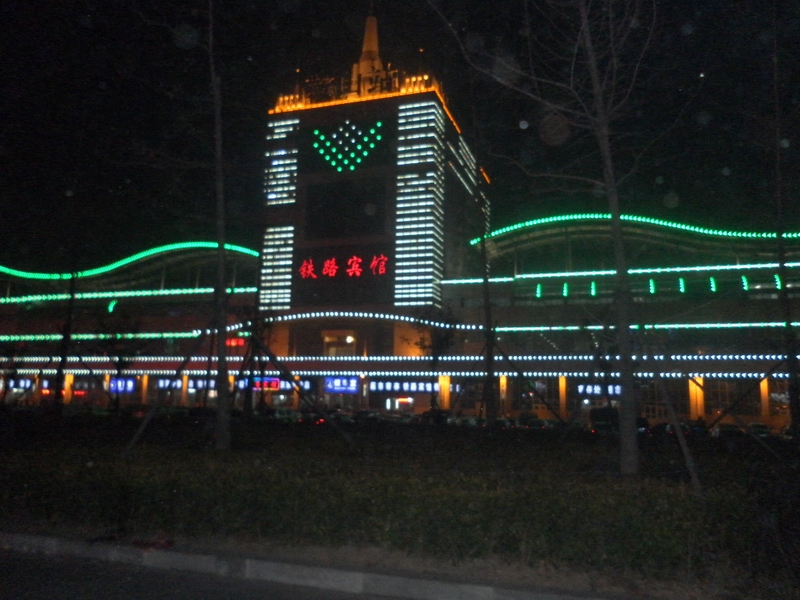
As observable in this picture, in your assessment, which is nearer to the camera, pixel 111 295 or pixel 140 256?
pixel 111 295

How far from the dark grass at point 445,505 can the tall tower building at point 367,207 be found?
37994 millimetres

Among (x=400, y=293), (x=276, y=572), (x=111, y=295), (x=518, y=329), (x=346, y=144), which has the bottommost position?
(x=276, y=572)

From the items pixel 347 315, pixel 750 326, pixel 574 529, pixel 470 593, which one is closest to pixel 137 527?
pixel 470 593

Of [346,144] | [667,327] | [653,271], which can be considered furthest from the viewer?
[346,144]

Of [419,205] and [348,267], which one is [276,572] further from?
[348,267]

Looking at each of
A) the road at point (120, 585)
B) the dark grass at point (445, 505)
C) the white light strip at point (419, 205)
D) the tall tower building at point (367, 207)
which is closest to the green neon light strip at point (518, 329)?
the tall tower building at point (367, 207)

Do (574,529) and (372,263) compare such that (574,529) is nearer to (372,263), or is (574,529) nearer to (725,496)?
(725,496)

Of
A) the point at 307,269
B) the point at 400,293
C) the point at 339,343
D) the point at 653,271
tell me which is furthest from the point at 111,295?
the point at 653,271

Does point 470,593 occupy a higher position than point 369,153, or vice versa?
point 369,153

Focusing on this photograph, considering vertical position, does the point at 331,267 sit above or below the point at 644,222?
below

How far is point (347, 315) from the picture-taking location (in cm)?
4712

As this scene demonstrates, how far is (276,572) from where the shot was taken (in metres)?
6.21

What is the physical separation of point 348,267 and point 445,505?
43.4 metres

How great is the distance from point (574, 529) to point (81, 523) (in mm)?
5759
